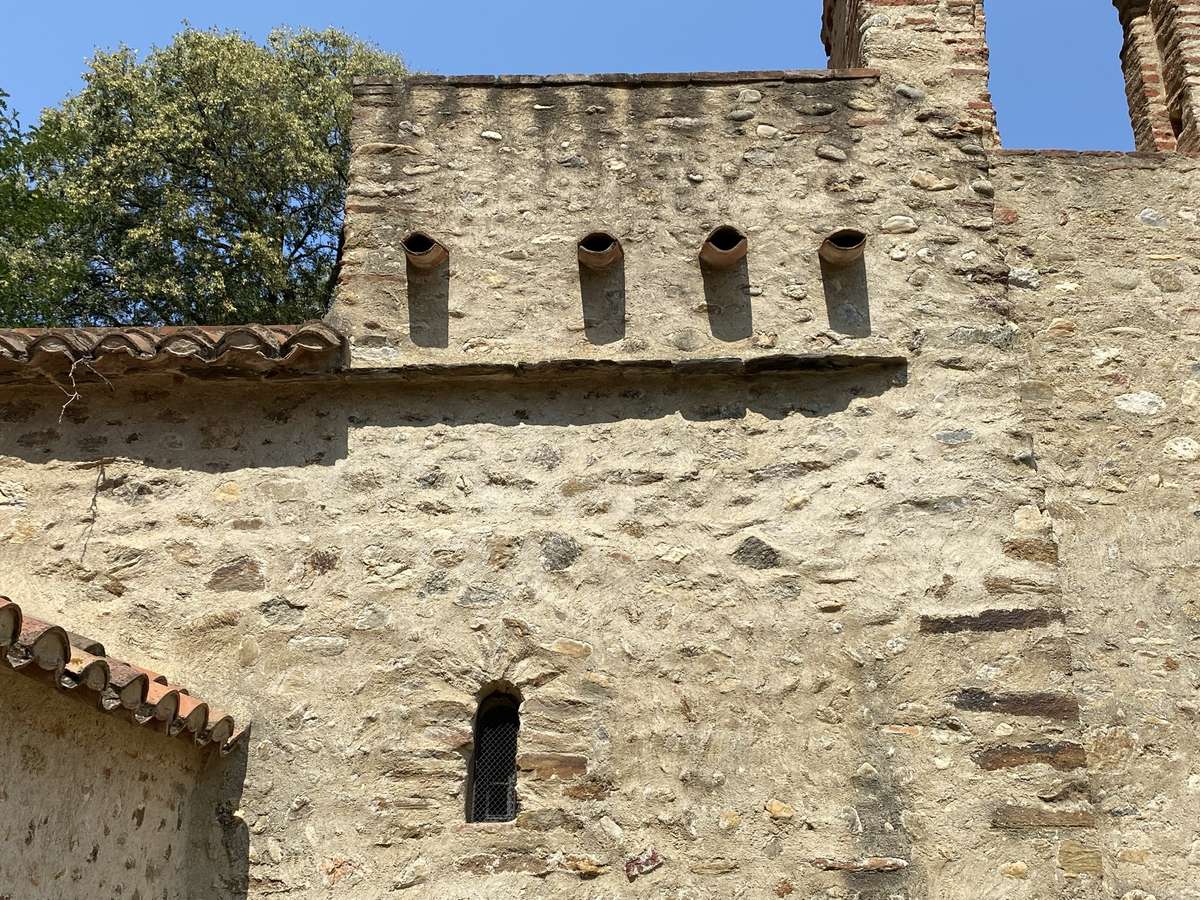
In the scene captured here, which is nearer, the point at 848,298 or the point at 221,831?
the point at 221,831

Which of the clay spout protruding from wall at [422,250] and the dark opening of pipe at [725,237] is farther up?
the dark opening of pipe at [725,237]

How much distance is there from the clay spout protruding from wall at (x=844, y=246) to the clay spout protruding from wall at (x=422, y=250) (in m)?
1.85

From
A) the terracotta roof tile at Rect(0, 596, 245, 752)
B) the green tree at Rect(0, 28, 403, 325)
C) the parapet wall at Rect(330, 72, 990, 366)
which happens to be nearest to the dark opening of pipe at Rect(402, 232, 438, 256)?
the parapet wall at Rect(330, 72, 990, 366)

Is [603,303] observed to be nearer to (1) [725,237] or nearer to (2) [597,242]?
(2) [597,242]

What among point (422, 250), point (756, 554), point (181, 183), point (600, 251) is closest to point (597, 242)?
point (600, 251)

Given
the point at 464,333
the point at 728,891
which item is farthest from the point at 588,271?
the point at 728,891

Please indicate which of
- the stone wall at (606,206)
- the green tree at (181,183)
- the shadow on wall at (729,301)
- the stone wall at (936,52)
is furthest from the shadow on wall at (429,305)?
the green tree at (181,183)

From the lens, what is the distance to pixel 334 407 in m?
5.38

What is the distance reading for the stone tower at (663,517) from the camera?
462 centimetres

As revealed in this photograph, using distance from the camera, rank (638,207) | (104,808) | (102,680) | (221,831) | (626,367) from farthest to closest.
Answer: (638,207) → (626,367) → (221,831) → (104,808) → (102,680)

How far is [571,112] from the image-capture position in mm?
5871

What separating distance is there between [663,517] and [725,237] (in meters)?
1.46

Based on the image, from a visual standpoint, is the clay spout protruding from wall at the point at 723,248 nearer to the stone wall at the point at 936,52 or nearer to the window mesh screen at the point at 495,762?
the stone wall at the point at 936,52

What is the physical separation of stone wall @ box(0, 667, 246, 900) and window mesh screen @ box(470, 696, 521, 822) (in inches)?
38.1
